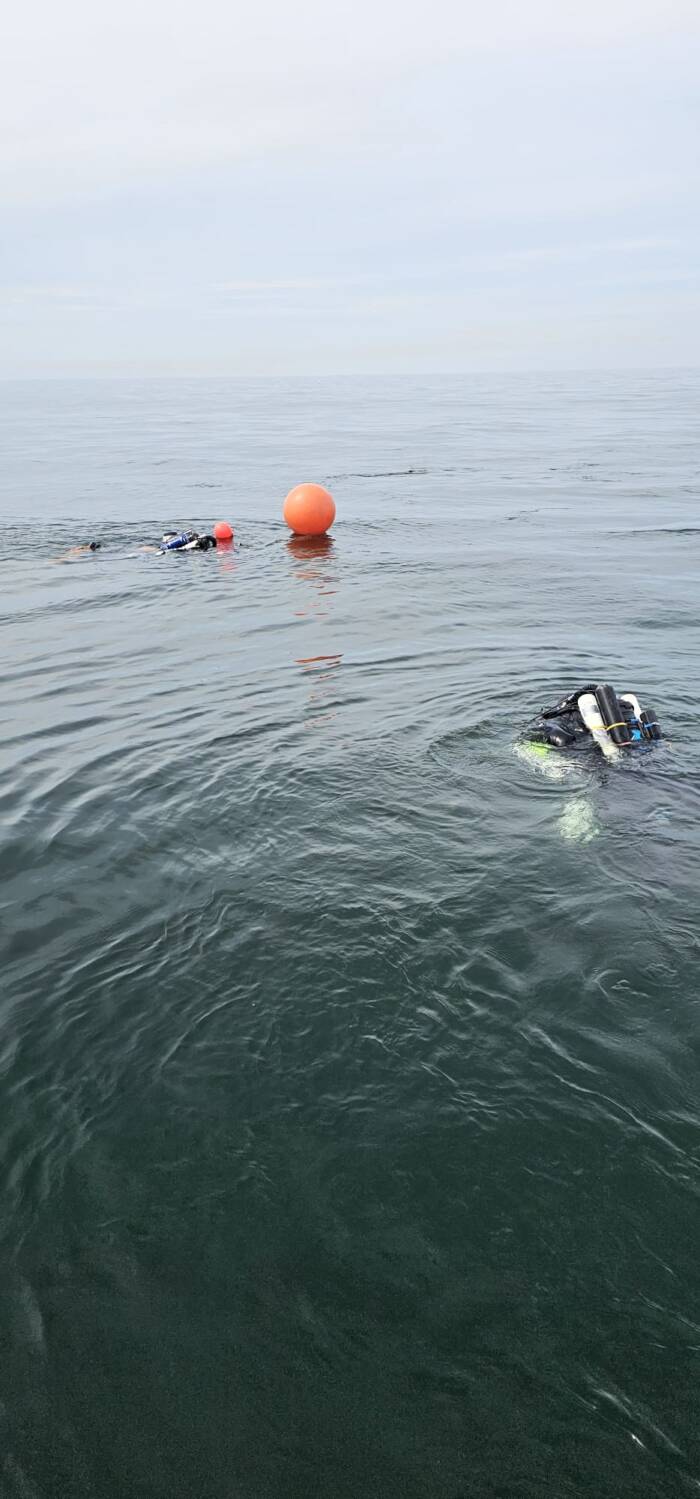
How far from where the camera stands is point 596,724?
12.2 meters

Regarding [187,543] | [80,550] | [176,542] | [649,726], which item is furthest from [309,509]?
[649,726]

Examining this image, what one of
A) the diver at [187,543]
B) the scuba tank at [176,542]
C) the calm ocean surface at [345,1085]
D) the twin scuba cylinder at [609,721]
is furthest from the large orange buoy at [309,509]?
the twin scuba cylinder at [609,721]

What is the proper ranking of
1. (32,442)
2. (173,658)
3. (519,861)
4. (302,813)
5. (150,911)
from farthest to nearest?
1. (32,442)
2. (173,658)
3. (302,813)
4. (519,861)
5. (150,911)

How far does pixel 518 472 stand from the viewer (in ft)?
144

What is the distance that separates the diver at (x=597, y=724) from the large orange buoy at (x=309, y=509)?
16.6m

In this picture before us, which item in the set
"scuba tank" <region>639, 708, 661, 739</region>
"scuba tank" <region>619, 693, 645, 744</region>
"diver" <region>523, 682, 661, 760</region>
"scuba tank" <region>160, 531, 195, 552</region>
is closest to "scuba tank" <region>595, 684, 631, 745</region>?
"diver" <region>523, 682, 661, 760</region>

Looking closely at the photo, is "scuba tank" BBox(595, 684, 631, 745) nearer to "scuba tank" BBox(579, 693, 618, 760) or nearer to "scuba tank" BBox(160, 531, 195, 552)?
"scuba tank" BBox(579, 693, 618, 760)

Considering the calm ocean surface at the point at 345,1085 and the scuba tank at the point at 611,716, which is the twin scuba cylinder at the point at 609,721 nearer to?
the scuba tank at the point at 611,716

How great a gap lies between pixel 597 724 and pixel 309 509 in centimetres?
1760

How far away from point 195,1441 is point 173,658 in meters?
14.4

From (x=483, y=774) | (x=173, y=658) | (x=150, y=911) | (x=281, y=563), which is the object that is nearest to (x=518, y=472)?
(x=281, y=563)

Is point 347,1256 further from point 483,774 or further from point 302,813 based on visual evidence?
point 483,774

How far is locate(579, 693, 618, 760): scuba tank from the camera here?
12.2m

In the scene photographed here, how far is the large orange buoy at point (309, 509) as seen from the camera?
2786 centimetres
